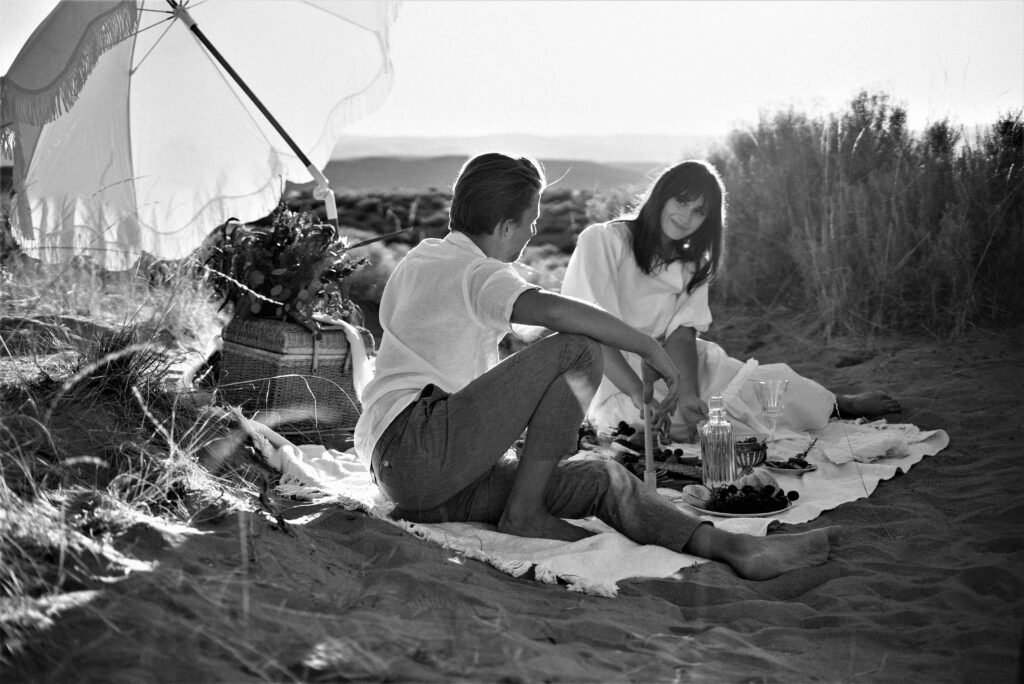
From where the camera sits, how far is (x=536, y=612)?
2.40m

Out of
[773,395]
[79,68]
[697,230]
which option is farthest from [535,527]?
[79,68]

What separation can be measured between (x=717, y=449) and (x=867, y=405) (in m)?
1.54

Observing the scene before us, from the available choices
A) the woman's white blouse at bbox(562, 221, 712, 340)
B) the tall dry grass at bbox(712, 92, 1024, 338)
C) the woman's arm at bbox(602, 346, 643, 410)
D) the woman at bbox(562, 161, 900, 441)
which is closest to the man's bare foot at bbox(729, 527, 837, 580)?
the woman's arm at bbox(602, 346, 643, 410)

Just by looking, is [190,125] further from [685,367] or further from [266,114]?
[685,367]

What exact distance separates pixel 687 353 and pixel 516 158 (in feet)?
5.96

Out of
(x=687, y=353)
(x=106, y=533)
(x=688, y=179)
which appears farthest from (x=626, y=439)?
(x=106, y=533)

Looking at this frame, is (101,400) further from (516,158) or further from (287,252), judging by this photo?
(516,158)

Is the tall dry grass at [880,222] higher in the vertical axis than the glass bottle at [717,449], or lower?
higher

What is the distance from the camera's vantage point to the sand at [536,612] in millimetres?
1731

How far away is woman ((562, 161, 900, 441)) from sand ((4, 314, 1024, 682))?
36.7 inches

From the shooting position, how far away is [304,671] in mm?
1681

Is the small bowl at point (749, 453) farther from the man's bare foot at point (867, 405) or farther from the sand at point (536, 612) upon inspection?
the man's bare foot at point (867, 405)

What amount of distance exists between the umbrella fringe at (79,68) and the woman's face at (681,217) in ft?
7.82

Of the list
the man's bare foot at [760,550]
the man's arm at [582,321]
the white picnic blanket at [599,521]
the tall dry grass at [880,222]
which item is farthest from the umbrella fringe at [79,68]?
the tall dry grass at [880,222]
